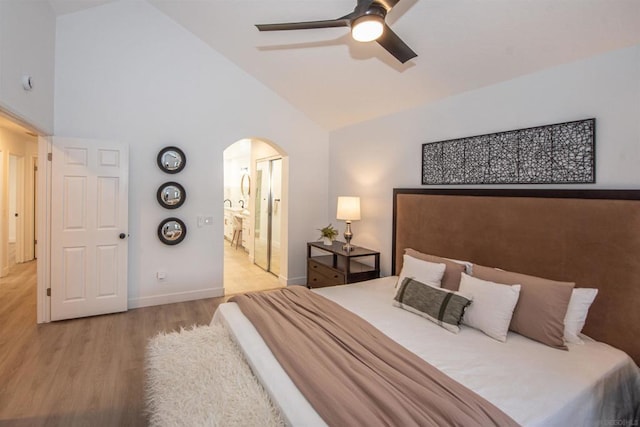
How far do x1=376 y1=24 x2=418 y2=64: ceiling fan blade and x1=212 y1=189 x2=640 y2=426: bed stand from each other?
1.38 m

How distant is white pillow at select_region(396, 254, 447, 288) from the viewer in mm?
2605

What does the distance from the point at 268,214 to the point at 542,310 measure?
4.38m

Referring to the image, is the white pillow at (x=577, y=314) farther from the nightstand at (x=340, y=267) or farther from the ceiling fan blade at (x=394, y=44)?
the nightstand at (x=340, y=267)

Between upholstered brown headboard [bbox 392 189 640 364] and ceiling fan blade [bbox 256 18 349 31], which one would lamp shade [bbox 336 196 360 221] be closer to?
upholstered brown headboard [bbox 392 189 640 364]

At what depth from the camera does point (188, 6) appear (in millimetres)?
3529

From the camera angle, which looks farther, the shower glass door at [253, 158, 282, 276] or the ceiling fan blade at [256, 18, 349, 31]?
the shower glass door at [253, 158, 282, 276]

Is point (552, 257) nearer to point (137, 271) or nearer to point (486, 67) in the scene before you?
point (486, 67)

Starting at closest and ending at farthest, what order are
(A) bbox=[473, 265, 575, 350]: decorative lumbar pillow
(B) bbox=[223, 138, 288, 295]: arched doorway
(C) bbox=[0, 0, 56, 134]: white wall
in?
1. (A) bbox=[473, 265, 575, 350]: decorative lumbar pillow
2. (C) bbox=[0, 0, 56, 134]: white wall
3. (B) bbox=[223, 138, 288, 295]: arched doorway

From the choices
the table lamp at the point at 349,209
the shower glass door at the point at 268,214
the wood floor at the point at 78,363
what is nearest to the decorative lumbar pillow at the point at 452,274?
the table lamp at the point at 349,209

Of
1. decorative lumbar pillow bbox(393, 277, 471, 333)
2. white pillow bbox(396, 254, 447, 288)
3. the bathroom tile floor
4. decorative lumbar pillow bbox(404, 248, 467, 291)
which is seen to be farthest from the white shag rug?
the bathroom tile floor

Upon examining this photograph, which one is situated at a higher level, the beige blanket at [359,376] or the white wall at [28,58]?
the white wall at [28,58]

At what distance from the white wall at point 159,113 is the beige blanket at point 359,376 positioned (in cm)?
229

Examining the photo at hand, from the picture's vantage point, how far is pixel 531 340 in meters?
1.99

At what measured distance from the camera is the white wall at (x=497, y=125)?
2000 millimetres
